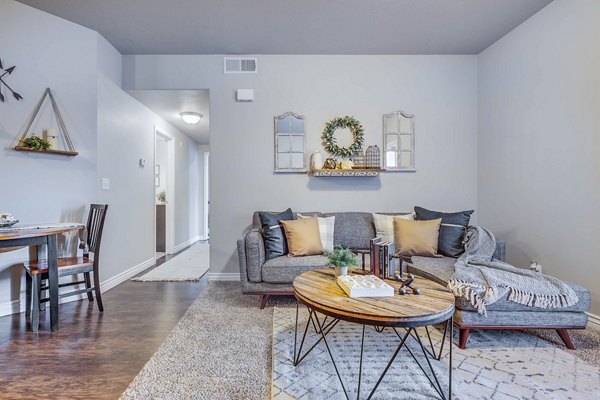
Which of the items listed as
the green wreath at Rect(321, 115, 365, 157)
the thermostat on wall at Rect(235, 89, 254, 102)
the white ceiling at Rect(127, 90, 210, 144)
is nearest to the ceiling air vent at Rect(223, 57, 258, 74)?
the thermostat on wall at Rect(235, 89, 254, 102)

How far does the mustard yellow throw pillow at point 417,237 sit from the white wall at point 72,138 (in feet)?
10.3

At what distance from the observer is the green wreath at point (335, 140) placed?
3.52 metres

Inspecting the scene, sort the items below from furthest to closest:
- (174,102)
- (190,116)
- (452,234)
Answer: (190,116) → (174,102) → (452,234)

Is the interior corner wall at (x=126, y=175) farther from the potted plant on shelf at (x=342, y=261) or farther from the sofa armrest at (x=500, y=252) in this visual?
the sofa armrest at (x=500, y=252)

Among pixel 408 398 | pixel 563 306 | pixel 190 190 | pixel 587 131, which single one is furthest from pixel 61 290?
pixel 587 131

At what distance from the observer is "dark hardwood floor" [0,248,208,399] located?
1.58 metres

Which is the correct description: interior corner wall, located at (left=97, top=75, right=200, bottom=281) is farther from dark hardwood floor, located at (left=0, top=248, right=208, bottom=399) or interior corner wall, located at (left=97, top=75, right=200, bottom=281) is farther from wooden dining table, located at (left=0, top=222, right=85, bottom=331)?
wooden dining table, located at (left=0, top=222, right=85, bottom=331)

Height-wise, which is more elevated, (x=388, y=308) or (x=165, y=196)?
(x=165, y=196)

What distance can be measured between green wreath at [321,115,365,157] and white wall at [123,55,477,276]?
10 cm

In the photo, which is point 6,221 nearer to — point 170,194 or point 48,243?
point 48,243

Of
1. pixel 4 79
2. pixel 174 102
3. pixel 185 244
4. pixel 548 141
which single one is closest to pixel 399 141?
pixel 548 141

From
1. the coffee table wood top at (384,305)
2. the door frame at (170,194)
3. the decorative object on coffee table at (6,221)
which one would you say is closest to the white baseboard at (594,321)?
the coffee table wood top at (384,305)

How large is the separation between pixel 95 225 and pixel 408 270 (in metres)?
2.83

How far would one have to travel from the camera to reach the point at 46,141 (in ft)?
8.77
